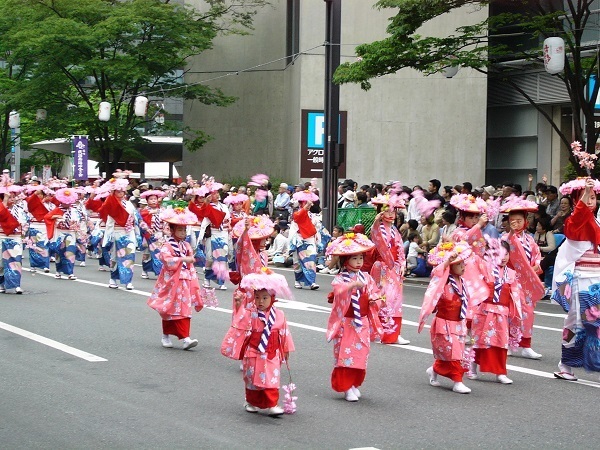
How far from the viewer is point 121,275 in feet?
56.4

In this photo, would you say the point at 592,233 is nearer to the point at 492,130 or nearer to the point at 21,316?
the point at 21,316

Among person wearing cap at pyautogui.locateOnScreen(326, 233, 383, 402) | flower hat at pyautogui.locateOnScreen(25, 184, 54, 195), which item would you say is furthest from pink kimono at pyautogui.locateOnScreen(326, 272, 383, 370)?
flower hat at pyautogui.locateOnScreen(25, 184, 54, 195)

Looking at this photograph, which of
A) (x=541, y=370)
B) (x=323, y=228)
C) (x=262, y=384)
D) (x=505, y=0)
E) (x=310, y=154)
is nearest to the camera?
(x=262, y=384)

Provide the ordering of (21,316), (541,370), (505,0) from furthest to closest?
(505,0), (21,316), (541,370)

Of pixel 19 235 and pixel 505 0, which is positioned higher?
pixel 505 0

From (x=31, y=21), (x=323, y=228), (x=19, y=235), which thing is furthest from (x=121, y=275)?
(x=31, y=21)

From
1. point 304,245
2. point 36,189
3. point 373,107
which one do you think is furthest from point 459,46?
point 373,107

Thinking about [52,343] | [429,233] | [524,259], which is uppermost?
[524,259]

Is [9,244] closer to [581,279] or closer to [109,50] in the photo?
[581,279]

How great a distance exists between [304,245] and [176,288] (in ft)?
23.2

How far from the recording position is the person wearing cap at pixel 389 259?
37.2ft

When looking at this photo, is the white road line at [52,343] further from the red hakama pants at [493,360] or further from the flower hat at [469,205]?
the flower hat at [469,205]

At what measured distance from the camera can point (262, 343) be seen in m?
7.80

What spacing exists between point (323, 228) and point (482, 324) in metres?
12.3
